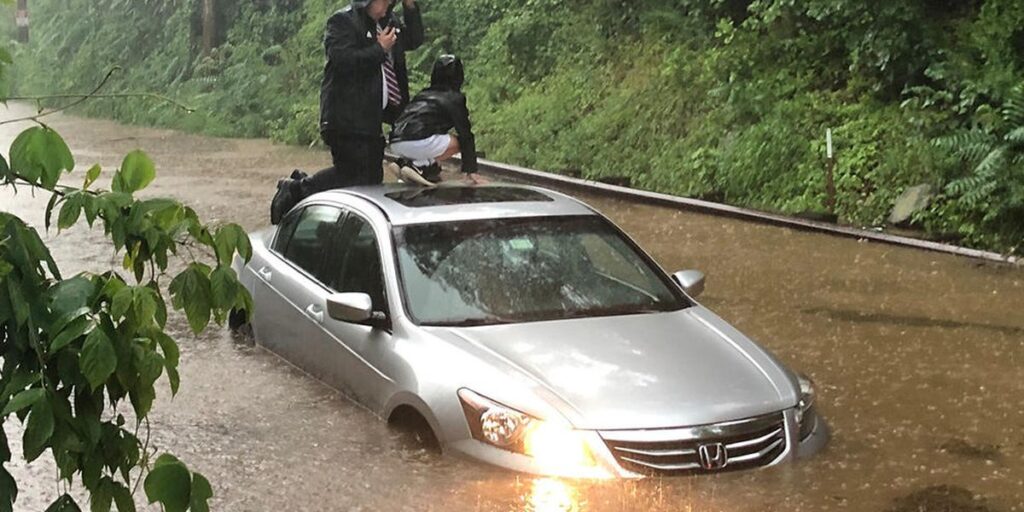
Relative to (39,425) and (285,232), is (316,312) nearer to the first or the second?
(285,232)

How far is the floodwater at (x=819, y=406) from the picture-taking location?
5910 mm

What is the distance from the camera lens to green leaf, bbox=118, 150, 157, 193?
290 cm

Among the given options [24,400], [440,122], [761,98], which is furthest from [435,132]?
[24,400]

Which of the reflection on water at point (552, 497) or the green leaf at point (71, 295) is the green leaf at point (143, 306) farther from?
the reflection on water at point (552, 497)

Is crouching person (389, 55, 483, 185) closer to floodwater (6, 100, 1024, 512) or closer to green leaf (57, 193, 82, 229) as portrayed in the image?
floodwater (6, 100, 1024, 512)

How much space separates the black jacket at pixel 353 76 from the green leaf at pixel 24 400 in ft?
25.7

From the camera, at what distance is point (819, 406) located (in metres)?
7.64

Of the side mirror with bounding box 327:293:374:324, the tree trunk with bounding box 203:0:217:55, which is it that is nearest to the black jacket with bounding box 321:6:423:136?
the side mirror with bounding box 327:293:374:324

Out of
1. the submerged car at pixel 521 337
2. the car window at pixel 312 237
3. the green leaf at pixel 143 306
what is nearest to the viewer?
the green leaf at pixel 143 306

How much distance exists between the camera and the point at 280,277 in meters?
8.09

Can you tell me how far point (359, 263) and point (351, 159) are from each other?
3.45 meters

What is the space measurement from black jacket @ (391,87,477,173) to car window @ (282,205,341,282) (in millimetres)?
2106

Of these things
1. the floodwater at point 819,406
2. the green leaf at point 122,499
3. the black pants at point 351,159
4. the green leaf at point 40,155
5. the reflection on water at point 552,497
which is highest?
the green leaf at point 40,155

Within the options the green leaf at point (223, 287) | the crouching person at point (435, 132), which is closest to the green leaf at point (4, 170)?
the green leaf at point (223, 287)
